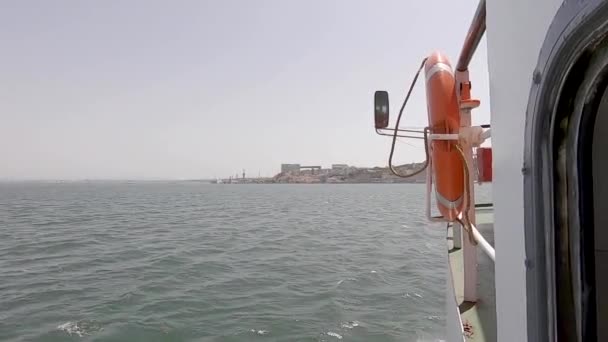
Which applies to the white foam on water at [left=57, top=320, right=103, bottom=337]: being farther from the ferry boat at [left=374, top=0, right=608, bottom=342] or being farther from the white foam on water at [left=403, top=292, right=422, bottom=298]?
the ferry boat at [left=374, top=0, right=608, bottom=342]

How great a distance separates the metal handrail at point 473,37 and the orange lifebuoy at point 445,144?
0.11 m

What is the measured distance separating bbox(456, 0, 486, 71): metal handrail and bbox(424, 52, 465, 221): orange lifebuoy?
111 mm

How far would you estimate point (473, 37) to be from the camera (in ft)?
7.23

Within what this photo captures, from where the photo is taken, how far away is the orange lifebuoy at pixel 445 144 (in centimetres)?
242

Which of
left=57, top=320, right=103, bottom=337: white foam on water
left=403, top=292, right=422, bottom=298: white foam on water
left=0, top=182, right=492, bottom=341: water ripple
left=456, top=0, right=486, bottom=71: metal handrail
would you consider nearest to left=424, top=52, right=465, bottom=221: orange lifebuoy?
left=456, top=0, right=486, bottom=71: metal handrail

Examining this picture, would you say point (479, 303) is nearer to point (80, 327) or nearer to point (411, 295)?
point (411, 295)

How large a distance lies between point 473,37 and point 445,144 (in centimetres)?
65

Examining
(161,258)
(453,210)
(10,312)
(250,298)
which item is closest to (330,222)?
(161,258)

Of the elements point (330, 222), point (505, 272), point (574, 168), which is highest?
point (574, 168)

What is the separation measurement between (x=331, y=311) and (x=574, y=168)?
15.8 ft

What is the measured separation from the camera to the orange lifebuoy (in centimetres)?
242

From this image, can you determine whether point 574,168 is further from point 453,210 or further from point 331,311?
point 331,311

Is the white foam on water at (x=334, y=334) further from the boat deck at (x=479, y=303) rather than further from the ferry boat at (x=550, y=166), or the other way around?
the ferry boat at (x=550, y=166)

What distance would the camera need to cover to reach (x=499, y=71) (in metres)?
0.96
